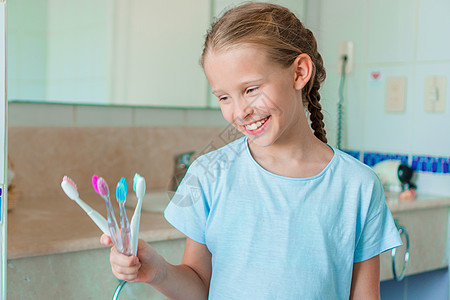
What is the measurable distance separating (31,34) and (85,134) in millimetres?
304

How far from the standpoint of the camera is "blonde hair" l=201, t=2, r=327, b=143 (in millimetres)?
749

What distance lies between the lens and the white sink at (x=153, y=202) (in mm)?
1423

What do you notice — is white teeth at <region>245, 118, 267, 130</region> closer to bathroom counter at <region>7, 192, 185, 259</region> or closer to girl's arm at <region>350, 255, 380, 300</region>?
girl's arm at <region>350, 255, 380, 300</region>

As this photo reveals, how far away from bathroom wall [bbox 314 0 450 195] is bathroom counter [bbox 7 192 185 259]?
68 centimetres

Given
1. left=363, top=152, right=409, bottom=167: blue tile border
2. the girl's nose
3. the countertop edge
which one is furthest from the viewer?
left=363, top=152, right=409, bottom=167: blue tile border

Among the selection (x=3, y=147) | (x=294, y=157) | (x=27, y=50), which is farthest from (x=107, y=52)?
(x=294, y=157)

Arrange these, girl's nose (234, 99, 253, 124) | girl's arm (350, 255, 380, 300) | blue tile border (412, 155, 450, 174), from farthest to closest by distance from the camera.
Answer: blue tile border (412, 155, 450, 174) → girl's arm (350, 255, 380, 300) → girl's nose (234, 99, 253, 124)

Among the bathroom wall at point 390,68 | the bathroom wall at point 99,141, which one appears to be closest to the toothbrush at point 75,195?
the bathroom wall at point 99,141

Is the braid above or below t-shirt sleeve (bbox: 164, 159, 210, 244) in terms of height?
above

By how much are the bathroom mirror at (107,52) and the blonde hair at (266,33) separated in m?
0.82

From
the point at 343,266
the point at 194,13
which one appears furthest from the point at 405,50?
the point at 343,266

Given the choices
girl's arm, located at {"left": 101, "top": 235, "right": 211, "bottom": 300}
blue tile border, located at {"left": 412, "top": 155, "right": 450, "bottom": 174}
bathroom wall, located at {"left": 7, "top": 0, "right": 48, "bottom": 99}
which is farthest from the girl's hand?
blue tile border, located at {"left": 412, "top": 155, "right": 450, "bottom": 174}

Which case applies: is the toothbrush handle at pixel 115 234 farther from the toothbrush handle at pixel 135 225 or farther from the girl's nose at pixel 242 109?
the girl's nose at pixel 242 109

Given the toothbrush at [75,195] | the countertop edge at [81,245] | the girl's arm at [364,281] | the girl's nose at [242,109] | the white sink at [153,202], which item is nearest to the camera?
the toothbrush at [75,195]
